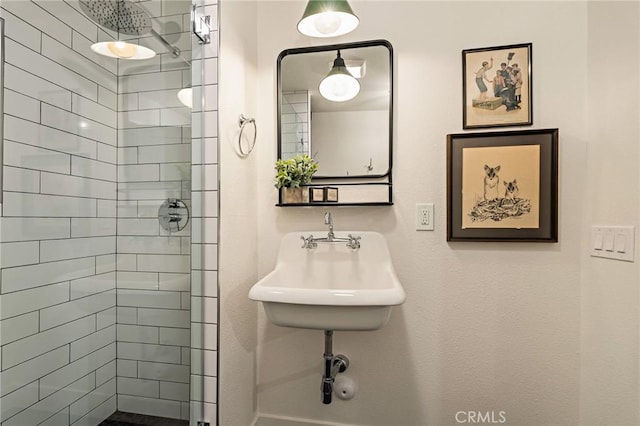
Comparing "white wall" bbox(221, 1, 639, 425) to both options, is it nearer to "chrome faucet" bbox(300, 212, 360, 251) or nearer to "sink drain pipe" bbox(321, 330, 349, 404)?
"chrome faucet" bbox(300, 212, 360, 251)

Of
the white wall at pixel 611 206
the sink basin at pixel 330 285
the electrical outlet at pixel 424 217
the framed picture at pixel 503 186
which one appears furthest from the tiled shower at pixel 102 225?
the white wall at pixel 611 206

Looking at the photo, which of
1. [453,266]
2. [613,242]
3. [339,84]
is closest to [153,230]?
[339,84]

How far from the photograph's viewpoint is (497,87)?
5.14 ft

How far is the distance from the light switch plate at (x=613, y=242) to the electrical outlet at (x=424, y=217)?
621 millimetres

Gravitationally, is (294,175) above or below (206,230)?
above

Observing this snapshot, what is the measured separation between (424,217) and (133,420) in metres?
1.38

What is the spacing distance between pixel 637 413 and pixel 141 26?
207cm

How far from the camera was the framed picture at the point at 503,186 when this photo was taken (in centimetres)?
151

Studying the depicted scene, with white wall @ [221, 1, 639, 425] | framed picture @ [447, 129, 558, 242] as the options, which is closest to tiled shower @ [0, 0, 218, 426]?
white wall @ [221, 1, 639, 425]

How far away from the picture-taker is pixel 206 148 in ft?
4.52

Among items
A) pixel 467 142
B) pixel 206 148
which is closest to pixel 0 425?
pixel 206 148

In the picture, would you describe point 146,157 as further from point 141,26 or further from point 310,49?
point 310,49

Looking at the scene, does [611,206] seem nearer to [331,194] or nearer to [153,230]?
[331,194]

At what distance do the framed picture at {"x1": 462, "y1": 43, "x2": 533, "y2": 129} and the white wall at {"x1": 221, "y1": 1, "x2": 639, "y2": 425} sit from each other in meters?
0.04
